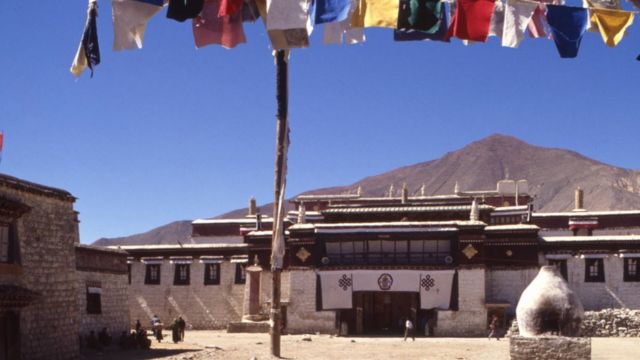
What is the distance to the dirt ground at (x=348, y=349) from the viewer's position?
2761 cm

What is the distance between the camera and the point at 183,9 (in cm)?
1856

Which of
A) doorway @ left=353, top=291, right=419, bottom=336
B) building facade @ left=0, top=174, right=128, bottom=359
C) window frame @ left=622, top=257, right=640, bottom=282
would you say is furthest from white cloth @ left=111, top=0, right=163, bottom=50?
window frame @ left=622, top=257, right=640, bottom=282

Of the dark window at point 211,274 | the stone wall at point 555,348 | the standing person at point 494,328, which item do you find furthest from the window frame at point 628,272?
Result: the stone wall at point 555,348

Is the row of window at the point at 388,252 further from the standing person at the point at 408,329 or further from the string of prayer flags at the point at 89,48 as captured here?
the string of prayer flags at the point at 89,48

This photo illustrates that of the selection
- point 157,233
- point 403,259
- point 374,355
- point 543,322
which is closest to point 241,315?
point 403,259

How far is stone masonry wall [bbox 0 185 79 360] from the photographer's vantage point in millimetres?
23609

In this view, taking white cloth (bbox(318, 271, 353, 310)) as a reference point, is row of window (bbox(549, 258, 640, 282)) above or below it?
above

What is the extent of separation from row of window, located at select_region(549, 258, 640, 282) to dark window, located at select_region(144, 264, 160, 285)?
23.3m

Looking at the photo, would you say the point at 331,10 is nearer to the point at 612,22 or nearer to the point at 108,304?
the point at 612,22

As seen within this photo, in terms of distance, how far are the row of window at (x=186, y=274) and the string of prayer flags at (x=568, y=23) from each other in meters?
31.7

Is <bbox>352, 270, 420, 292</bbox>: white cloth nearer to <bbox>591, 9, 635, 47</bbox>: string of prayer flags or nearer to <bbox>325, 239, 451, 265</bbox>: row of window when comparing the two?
<bbox>325, 239, 451, 265</bbox>: row of window

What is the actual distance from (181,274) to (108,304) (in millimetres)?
16454

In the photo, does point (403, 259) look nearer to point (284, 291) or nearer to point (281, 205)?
point (284, 291)

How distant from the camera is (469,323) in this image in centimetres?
3997
